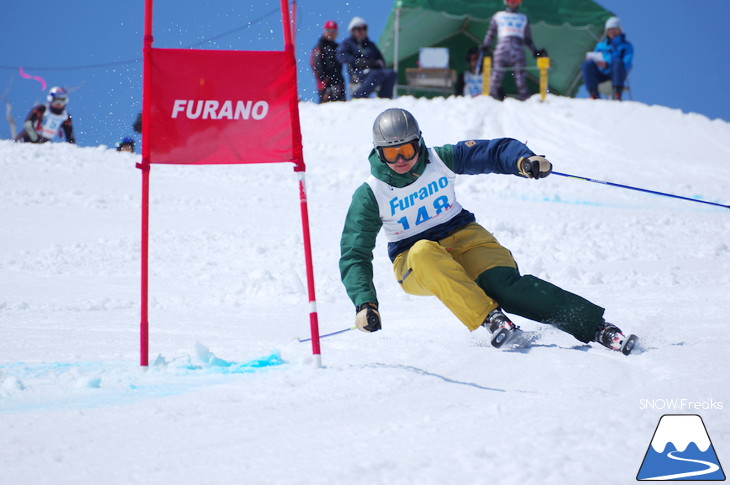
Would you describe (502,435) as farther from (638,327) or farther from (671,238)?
(671,238)

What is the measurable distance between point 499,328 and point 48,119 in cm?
1304

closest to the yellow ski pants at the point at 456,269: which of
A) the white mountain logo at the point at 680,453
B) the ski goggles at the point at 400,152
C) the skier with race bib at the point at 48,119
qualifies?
the ski goggles at the point at 400,152

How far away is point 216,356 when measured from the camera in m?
4.04

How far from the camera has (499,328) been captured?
13.0 feet

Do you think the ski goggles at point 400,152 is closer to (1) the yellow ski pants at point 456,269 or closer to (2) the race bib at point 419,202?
(2) the race bib at point 419,202

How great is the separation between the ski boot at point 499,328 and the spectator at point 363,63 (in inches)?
427

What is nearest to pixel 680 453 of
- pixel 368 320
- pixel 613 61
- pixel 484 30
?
pixel 368 320

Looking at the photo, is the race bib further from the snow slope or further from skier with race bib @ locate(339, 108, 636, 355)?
the snow slope

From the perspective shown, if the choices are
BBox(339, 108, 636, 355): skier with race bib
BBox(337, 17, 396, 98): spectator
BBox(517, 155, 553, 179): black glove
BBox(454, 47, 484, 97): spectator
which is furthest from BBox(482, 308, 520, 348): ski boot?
BBox(454, 47, 484, 97): spectator

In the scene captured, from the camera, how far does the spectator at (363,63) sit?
14.2m

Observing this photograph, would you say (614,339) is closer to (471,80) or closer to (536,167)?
(536,167)

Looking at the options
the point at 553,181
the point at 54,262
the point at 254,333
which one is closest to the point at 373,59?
the point at 553,181

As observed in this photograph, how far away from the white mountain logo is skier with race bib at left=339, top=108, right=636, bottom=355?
1.29 metres

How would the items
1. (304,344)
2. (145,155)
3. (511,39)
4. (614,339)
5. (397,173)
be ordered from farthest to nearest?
(511,39) → (304,344) → (397,173) → (614,339) → (145,155)
